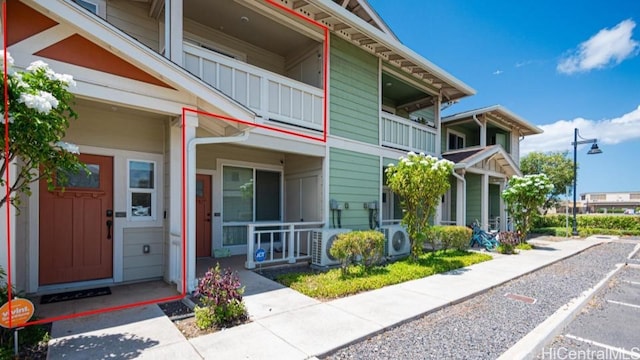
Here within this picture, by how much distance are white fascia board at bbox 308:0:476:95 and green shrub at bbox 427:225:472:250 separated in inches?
203

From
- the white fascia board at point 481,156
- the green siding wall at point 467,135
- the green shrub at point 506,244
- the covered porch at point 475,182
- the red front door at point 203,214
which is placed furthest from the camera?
the green siding wall at point 467,135

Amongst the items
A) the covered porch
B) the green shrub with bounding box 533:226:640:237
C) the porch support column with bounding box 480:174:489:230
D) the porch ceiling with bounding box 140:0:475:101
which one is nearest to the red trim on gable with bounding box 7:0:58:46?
the porch ceiling with bounding box 140:0:475:101

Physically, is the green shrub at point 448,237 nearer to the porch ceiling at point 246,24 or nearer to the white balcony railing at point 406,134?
the white balcony railing at point 406,134

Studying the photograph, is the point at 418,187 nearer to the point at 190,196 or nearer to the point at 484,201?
the point at 190,196

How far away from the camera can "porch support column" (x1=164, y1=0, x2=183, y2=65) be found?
17.1 feet

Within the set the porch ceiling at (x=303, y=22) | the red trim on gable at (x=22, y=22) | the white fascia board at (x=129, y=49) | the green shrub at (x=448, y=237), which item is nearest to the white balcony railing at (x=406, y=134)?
the porch ceiling at (x=303, y=22)

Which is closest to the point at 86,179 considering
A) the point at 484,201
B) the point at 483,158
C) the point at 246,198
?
the point at 246,198

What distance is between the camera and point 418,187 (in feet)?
23.8

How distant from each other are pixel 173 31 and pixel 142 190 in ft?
9.79

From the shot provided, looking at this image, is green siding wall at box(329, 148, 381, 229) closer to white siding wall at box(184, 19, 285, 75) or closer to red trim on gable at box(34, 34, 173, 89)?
white siding wall at box(184, 19, 285, 75)

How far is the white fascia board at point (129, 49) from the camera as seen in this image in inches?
139

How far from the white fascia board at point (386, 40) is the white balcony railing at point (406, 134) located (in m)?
1.78

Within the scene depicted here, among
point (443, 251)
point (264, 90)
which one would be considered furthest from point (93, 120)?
point (443, 251)

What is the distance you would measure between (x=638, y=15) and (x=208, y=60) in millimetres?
13746
